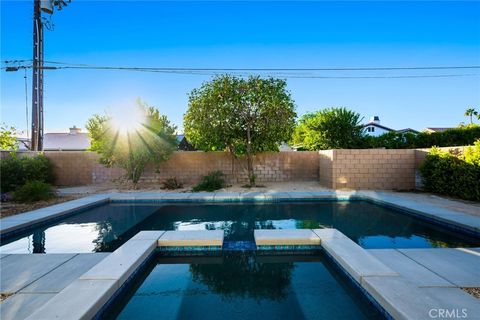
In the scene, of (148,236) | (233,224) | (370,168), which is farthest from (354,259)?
(370,168)

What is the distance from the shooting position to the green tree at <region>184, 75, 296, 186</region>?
11203 mm

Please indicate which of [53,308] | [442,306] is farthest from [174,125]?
[442,306]

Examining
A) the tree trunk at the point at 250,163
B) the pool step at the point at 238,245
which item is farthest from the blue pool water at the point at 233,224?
the tree trunk at the point at 250,163

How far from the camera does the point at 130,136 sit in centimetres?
1080

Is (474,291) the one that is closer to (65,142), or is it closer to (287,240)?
(287,240)

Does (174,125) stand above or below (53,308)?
above

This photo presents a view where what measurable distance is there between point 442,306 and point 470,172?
774cm

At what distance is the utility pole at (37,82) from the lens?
13.8m

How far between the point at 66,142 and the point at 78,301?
2860cm

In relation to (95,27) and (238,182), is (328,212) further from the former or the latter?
(95,27)

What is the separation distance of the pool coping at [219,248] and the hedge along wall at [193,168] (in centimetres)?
841

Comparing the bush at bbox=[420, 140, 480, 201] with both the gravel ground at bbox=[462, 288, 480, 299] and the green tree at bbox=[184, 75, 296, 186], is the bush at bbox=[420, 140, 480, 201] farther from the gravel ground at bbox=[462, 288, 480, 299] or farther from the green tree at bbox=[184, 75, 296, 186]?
the gravel ground at bbox=[462, 288, 480, 299]

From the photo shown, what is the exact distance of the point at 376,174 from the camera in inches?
439

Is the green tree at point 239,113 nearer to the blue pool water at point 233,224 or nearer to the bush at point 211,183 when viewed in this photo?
the bush at point 211,183
